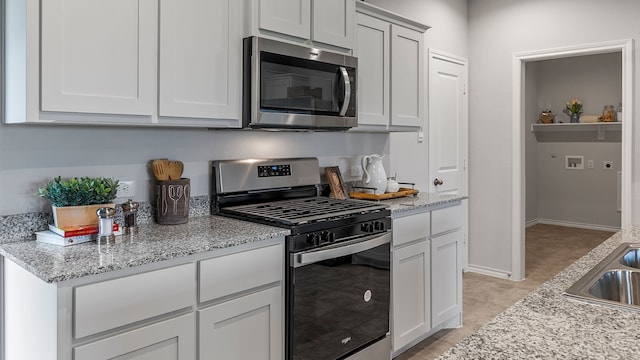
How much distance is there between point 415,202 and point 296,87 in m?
1.07

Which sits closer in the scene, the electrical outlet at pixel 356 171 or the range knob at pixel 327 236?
the range knob at pixel 327 236

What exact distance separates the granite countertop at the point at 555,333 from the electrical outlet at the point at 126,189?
170cm

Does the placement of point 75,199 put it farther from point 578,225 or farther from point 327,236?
point 578,225

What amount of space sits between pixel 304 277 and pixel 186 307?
1.88 ft

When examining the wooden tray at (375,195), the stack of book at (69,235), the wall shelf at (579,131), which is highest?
the wall shelf at (579,131)

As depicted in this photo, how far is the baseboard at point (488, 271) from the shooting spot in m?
4.49

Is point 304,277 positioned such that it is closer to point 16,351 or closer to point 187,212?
point 187,212

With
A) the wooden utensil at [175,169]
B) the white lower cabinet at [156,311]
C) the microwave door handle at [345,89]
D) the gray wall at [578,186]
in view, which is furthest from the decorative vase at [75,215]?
the gray wall at [578,186]

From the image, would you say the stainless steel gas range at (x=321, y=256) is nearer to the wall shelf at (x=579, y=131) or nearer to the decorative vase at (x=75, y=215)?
the decorative vase at (x=75, y=215)

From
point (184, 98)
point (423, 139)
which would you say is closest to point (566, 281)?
point (184, 98)

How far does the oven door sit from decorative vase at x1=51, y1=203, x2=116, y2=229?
827 millimetres

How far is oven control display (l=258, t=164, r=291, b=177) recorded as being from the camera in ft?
8.86

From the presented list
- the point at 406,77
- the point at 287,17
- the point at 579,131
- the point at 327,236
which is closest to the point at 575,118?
the point at 579,131

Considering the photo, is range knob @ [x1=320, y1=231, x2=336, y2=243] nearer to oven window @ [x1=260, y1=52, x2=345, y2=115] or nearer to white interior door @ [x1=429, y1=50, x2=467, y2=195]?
oven window @ [x1=260, y1=52, x2=345, y2=115]
